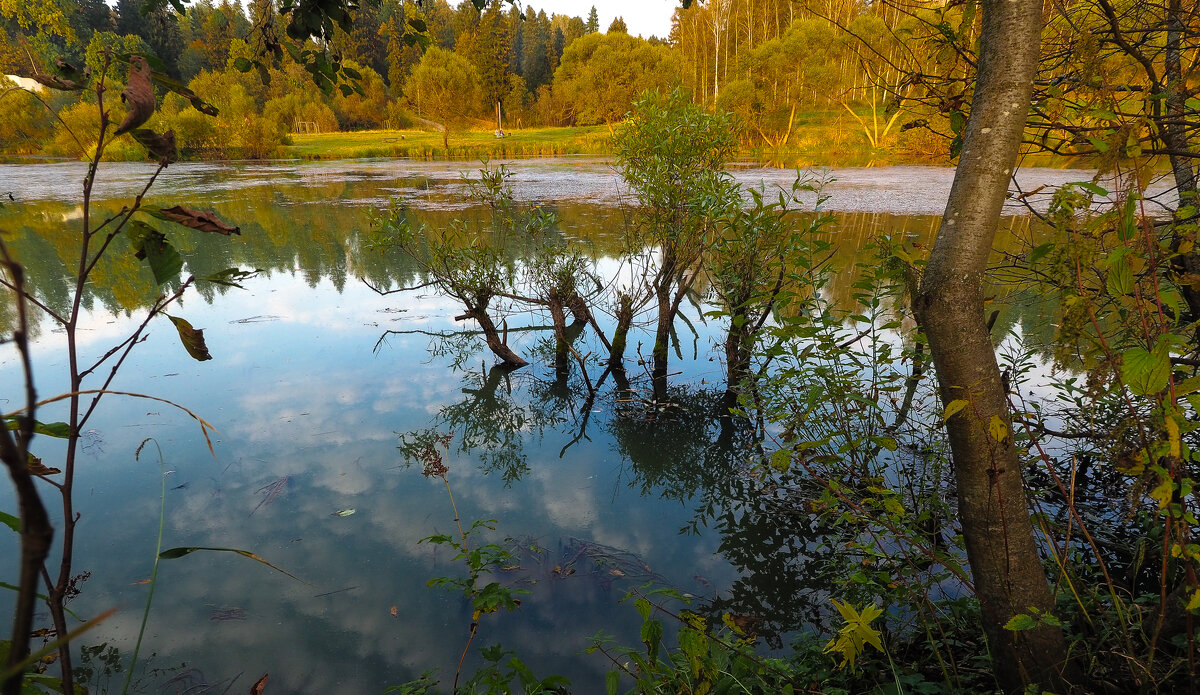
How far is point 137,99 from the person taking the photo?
0.85 metres

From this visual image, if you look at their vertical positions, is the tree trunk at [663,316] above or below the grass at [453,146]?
below

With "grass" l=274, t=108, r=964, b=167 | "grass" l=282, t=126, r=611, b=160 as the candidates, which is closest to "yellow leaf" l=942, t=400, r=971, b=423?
"grass" l=274, t=108, r=964, b=167

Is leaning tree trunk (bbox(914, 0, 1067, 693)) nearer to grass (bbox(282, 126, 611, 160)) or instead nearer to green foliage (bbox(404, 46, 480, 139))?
grass (bbox(282, 126, 611, 160))

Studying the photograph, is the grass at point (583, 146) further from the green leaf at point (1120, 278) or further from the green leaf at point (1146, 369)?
the green leaf at point (1146, 369)

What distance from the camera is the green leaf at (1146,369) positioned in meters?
1.21

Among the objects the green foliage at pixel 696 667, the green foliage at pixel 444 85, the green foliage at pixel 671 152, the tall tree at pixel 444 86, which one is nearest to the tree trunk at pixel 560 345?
the green foliage at pixel 671 152

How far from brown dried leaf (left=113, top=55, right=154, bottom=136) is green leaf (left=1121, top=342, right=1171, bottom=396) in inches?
70.7

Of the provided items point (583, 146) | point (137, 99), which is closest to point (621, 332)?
point (137, 99)

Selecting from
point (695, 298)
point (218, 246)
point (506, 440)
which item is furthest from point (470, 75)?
point (506, 440)

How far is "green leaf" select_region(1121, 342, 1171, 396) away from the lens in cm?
121

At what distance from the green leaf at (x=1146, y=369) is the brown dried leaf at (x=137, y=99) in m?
1.80

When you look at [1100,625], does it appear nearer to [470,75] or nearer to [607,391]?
[607,391]

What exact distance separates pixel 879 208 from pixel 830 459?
1383 cm

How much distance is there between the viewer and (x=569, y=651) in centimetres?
309
